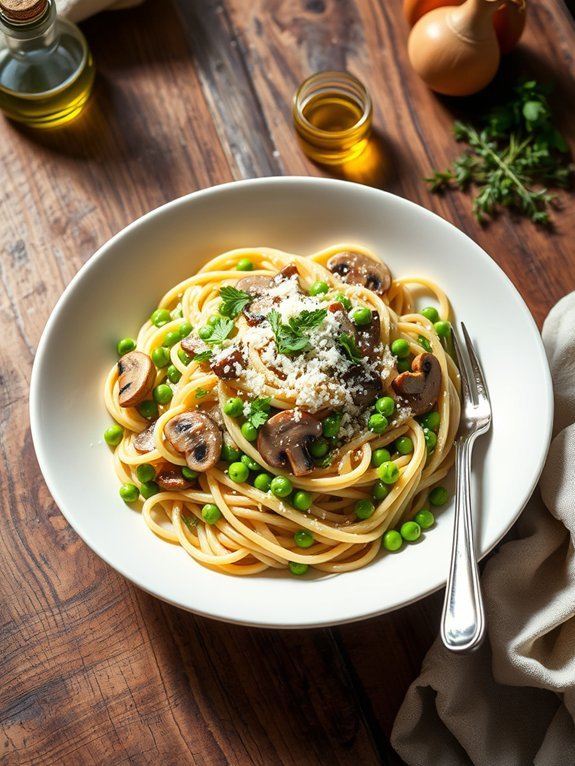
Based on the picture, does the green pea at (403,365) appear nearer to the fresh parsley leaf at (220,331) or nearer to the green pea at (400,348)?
the green pea at (400,348)

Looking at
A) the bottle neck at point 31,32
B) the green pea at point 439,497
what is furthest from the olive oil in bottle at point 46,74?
the green pea at point 439,497

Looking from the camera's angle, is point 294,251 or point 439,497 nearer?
point 439,497

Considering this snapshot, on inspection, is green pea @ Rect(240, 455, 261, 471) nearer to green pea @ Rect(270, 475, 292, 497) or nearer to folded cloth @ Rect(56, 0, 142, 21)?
green pea @ Rect(270, 475, 292, 497)

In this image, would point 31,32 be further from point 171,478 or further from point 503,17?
point 503,17

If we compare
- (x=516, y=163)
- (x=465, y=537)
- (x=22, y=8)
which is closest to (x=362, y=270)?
(x=516, y=163)

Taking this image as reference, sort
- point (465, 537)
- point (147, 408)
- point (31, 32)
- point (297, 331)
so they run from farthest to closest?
1. point (31, 32)
2. point (147, 408)
3. point (297, 331)
4. point (465, 537)

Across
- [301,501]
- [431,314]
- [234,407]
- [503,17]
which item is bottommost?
[301,501]
